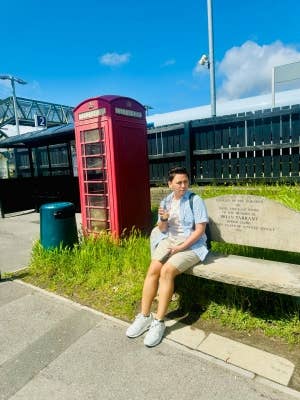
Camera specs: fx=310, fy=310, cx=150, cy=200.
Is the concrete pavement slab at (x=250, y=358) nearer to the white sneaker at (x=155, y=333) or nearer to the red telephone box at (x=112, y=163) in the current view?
the white sneaker at (x=155, y=333)

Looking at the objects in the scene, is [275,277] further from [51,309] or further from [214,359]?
[51,309]

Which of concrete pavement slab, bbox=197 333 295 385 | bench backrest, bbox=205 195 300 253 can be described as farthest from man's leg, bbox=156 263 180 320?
bench backrest, bbox=205 195 300 253

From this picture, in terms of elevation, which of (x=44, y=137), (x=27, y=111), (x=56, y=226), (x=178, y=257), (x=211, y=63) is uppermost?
(x=27, y=111)

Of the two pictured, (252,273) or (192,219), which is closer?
(252,273)

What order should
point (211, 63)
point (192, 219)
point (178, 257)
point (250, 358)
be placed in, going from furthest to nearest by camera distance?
point (211, 63) < point (192, 219) < point (178, 257) < point (250, 358)

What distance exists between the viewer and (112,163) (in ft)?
15.5

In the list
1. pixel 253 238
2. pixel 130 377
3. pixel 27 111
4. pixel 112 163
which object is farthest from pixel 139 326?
A: pixel 27 111

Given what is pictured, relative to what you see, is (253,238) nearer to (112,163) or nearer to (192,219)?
(192,219)

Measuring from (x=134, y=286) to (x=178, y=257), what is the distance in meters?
0.89

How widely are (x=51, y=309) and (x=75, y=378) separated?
1.20 meters

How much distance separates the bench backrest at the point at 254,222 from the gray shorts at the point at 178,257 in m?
0.59

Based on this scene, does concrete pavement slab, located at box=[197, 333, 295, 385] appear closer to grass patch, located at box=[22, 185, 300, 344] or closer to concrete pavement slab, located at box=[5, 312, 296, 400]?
concrete pavement slab, located at box=[5, 312, 296, 400]

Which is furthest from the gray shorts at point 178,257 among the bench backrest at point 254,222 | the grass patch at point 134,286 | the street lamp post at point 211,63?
the street lamp post at point 211,63

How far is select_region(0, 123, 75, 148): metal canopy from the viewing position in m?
7.45
